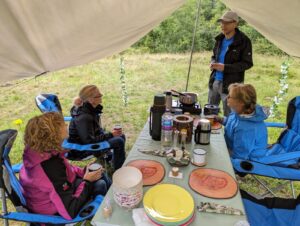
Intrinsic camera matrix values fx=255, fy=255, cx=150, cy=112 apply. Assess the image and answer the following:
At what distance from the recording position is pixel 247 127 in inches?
84.4

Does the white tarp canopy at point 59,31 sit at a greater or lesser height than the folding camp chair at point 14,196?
greater

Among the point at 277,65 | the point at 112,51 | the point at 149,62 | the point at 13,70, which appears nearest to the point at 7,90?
the point at 149,62

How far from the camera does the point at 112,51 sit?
6.57 feet

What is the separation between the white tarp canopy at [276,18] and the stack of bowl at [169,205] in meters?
1.81

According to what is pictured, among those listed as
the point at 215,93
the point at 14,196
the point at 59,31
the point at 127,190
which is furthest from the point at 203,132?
the point at 215,93

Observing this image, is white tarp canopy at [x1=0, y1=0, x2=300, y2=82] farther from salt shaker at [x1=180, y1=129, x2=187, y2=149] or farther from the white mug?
the white mug

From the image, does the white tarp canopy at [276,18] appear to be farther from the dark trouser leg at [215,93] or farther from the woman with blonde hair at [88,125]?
the woman with blonde hair at [88,125]

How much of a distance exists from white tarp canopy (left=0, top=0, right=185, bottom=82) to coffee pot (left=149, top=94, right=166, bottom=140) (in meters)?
A: 0.54

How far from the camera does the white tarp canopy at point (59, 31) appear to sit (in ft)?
3.34

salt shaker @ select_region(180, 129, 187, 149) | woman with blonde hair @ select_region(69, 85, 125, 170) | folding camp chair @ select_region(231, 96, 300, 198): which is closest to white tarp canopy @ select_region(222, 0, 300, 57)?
folding camp chair @ select_region(231, 96, 300, 198)

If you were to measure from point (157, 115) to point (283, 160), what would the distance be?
3.68 ft

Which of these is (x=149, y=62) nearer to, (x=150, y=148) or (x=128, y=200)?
(x=150, y=148)

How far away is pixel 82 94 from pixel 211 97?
189 centimetres

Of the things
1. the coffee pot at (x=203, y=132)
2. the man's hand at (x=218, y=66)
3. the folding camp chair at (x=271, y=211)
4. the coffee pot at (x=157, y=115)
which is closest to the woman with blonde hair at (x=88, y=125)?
the coffee pot at (x=157, y=115)
